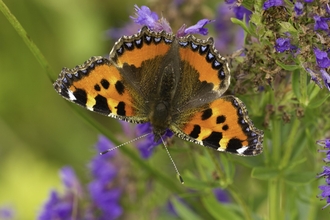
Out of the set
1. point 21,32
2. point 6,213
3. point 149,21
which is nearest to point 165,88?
point 149,21

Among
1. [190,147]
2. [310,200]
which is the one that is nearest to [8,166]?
[190,147]

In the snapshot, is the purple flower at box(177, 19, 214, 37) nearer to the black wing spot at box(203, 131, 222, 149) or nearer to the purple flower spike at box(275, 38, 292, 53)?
the purple flower spike at box(275, 38, 292, 53)

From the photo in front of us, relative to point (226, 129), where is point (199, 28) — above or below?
above

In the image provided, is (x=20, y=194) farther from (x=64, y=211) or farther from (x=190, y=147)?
(x=190, y=147)

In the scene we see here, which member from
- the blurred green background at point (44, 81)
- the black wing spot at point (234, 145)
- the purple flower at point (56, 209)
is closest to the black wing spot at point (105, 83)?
the black wing spot at point (234, 145)

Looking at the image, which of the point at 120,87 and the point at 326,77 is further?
the point at 120,87

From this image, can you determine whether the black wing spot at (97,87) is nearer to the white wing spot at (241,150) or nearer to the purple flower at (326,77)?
the white wing spot at (241,150)

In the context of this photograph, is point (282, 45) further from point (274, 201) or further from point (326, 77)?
point (274, 201)
